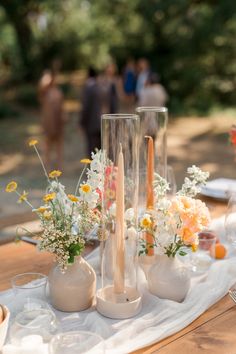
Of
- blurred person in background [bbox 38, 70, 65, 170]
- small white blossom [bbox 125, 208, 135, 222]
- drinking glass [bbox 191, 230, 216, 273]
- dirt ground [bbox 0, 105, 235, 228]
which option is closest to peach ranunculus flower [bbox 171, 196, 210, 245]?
small white blossom [bbox 125, 208, 135, 222]

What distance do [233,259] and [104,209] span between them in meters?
0.62

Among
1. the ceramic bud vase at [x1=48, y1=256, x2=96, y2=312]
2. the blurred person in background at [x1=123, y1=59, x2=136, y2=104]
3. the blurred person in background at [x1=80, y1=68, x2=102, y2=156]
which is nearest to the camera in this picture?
the ceramic bud vase at [x1=48, y1=256, x2=96, y2=312]

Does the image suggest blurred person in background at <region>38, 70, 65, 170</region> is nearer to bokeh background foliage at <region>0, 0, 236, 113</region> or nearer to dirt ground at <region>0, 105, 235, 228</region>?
dirt ground at <region>0, 105, 235, 228</region>

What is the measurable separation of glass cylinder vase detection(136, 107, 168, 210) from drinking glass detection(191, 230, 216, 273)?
10.2 inches

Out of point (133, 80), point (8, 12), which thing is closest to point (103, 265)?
point (133, 80)

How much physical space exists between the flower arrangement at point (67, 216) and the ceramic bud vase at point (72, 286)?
0.04 m

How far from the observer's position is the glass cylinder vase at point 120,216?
143 cm

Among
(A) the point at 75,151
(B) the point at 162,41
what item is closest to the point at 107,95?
(A) the point at 75,151

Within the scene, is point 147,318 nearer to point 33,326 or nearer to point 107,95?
point 33,326

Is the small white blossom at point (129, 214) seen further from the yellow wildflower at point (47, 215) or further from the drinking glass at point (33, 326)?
the drinking glass at point (33, 326)

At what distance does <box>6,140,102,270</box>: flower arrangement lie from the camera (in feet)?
4.61

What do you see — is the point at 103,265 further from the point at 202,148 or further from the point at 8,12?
the point at 8,12

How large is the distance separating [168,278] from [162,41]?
14278mm

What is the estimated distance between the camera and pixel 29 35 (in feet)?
51.2
